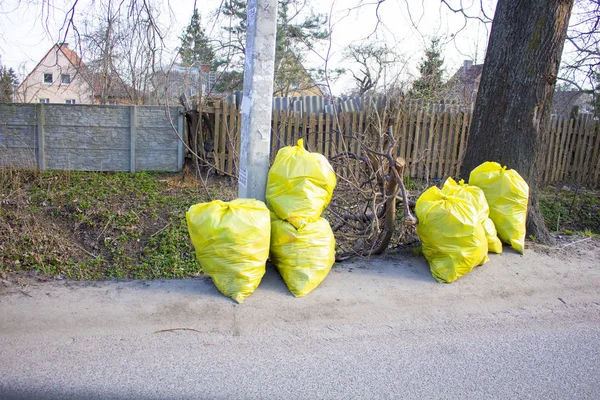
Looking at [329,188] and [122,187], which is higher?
[329,188]

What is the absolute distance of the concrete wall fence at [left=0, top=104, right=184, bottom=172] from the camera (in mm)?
9891

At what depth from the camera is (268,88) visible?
396 centimetres

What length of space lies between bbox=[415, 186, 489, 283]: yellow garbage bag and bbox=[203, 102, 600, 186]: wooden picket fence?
17.1ft

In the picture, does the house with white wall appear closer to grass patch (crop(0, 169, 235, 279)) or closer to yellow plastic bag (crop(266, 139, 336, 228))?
grass patch (crop(0, 169, 235, 279))

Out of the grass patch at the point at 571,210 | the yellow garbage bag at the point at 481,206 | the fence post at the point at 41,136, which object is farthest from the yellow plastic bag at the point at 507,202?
the fence post at the point at 41,136

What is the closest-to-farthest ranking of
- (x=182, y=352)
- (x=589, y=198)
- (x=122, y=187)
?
(x=182, y=352) → (x=122, y=187) → (x=589, y=198)

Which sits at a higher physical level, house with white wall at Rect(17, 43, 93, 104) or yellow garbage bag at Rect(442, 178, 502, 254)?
house with white wall at Rect(17, 43, 93, 104)

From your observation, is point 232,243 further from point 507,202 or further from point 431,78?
point 431,78

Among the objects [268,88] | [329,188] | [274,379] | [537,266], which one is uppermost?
[268,88]

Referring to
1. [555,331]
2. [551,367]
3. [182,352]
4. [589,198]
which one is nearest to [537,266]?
[555,331]

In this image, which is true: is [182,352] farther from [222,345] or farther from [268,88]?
[268,88]

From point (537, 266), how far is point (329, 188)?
2266 millimetres

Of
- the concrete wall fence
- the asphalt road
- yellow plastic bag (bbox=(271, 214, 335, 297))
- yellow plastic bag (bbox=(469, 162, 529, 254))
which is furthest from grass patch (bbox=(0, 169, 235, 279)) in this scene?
yellow plastic bag (bbox=(469, 162, 529, 254))

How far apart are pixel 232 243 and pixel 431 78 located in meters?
11.1
